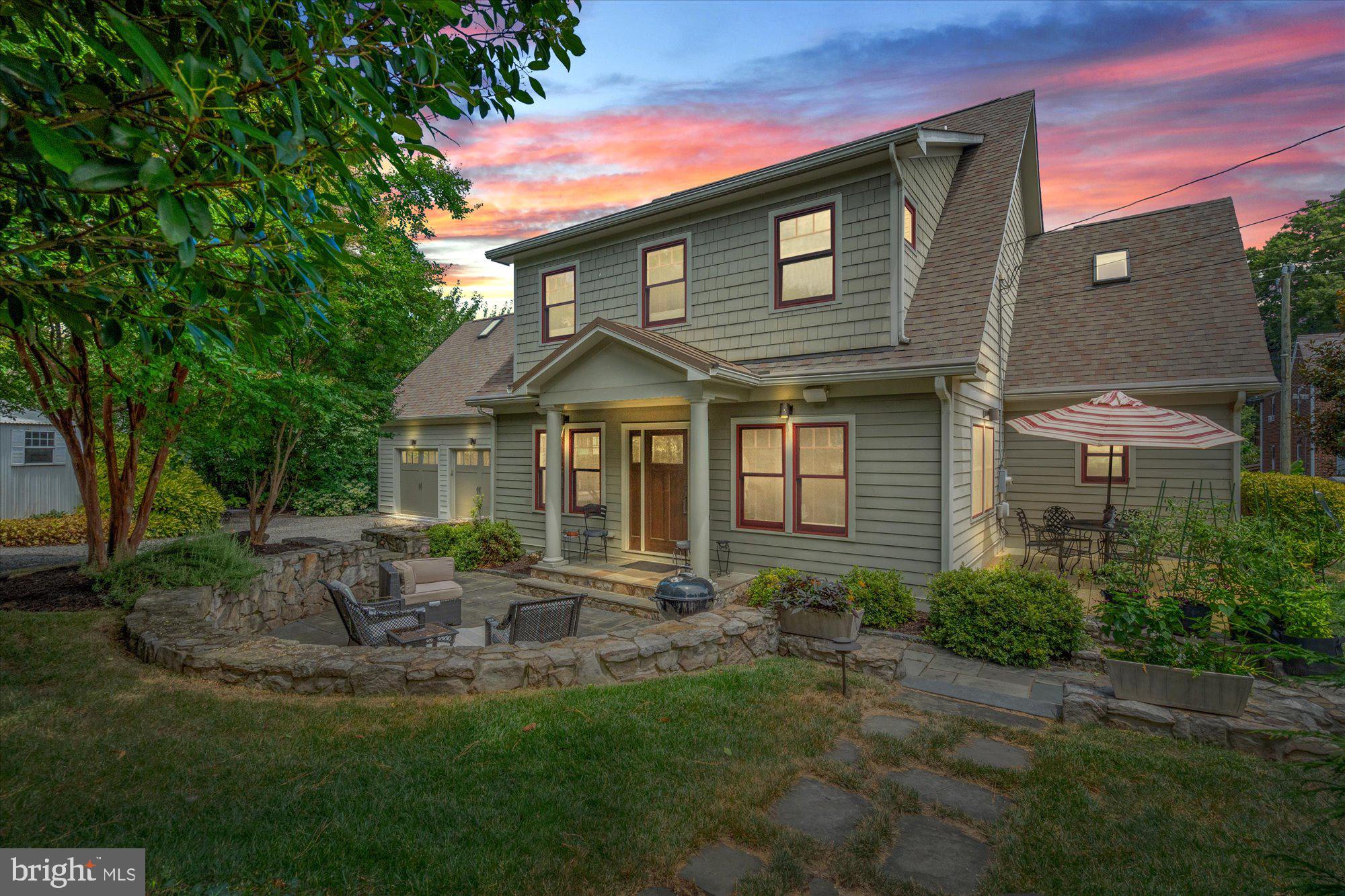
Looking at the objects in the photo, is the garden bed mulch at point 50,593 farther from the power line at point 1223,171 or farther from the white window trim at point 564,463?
the power line at point 1223,171

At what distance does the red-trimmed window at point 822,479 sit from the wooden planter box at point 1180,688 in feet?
12.7

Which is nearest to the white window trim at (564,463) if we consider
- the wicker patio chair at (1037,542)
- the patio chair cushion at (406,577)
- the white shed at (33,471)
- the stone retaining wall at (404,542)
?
the stone retaining wall at (404,542)

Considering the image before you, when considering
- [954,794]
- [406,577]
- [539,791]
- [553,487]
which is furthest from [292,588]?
[954,794]

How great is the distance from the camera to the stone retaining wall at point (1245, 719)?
13.3ft

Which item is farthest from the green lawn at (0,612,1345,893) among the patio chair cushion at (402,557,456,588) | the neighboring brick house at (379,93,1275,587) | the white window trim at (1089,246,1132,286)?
the white window trim at (1089,246,1132,286)

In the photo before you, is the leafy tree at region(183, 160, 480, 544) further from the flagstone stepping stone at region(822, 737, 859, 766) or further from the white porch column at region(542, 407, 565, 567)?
the flagstone stepping stone at region(822, 737, 859, 766)

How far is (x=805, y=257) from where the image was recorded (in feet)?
28.9

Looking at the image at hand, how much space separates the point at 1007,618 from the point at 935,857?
13.8ft

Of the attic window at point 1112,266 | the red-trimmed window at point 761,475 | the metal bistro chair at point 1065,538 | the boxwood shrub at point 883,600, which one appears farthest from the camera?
the attic window at point 1112,266

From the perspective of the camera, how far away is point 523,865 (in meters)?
2.56

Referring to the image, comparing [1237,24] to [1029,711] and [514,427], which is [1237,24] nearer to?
[1029,711]

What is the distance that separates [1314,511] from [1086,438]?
574 cm

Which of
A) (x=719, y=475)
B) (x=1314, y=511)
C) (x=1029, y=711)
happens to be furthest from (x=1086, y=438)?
(x=1314, y=511)

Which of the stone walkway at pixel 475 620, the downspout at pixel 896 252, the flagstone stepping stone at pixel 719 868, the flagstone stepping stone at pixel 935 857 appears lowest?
the stone walkway at pixel 475 620
